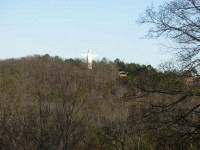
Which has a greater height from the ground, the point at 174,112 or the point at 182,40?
the point at 182,40

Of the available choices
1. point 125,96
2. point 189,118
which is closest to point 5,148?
point 125,96

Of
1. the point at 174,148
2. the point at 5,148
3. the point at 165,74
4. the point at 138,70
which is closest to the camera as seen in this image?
the point at 5,148

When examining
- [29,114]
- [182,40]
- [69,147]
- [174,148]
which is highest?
[182,40]

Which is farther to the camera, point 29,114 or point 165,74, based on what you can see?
point 165,74

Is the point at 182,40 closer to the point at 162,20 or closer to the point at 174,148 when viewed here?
the point at 162,20

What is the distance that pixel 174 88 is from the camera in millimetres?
9688

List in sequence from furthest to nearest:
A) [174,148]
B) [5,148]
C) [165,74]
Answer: [174,148] < [165,74] < [5,148]

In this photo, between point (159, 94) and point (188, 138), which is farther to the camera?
point (159, 94)

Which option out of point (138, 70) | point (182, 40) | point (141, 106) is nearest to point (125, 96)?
point (141, 106)

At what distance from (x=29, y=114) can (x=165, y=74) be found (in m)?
3.77

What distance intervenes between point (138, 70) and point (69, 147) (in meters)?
4.68

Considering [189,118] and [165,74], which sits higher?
[165,74]

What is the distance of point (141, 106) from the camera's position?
10250mm

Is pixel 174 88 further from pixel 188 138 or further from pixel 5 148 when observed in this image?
pixel 5 148
